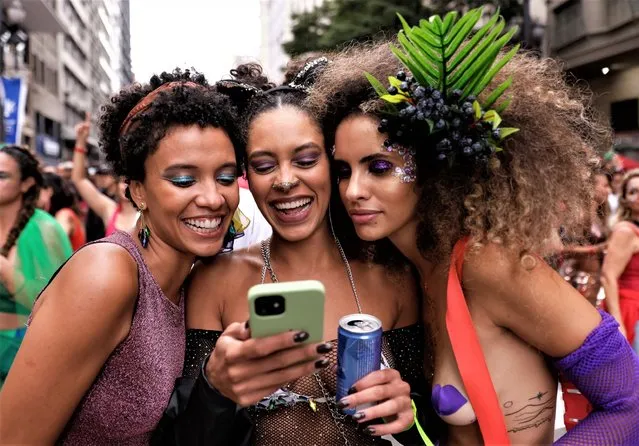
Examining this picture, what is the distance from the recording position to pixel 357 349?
149 centimetres

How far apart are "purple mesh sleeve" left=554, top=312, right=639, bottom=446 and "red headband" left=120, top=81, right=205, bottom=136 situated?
155cm

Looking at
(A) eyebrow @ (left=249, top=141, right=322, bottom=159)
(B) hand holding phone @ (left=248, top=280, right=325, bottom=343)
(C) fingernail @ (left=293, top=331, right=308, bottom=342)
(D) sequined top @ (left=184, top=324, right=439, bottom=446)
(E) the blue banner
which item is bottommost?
(D) sequined top @ (left=184, top=324, right=439, bottom=446)

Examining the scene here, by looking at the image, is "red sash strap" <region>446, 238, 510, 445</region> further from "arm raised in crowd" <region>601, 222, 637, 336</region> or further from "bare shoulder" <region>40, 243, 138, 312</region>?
"arm raised in crowd" <region>601, 222, 637, 336</region>

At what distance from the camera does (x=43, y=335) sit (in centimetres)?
154

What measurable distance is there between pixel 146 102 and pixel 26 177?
2.76m

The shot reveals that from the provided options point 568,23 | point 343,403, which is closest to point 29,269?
point 343,403

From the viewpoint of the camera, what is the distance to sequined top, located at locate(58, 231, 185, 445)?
65.9 inches

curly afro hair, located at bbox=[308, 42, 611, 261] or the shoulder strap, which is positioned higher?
curly afro hair, located at bbox=[308, 42, 611, 261]

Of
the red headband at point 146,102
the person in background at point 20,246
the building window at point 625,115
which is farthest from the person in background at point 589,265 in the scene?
the building window at point 625,115

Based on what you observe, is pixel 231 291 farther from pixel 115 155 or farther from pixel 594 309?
pixel 594 309

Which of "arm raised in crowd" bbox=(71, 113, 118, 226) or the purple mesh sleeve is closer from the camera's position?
the purple mesh sleeve

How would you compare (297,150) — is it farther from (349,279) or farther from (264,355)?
(264,355)

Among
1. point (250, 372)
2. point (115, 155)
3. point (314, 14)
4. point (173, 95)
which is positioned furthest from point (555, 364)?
point (314, 14)

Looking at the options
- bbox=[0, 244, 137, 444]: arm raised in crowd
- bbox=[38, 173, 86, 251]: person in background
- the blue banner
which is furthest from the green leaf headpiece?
the blue banner
